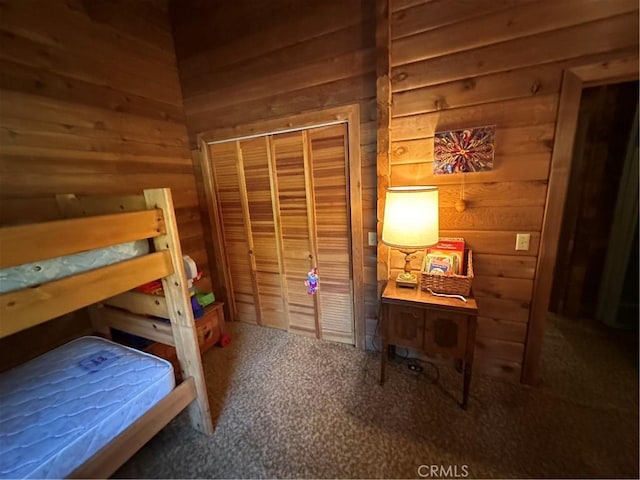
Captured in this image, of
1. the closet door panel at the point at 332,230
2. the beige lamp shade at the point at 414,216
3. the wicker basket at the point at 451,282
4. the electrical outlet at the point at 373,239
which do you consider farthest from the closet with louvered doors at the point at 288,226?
the wicker basket at the point at 451,282

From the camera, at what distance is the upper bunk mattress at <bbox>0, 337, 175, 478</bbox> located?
0.94m

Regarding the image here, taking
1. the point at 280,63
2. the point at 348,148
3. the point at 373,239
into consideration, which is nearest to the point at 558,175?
the point at 373,239

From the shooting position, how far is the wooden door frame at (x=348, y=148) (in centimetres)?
178

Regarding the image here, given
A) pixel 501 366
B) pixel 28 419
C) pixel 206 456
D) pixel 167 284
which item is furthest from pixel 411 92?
pixel 28 419

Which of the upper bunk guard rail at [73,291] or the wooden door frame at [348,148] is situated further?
the wooden door frame at [348,148]

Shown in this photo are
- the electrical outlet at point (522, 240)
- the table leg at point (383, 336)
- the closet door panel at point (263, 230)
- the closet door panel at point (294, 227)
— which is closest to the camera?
the electrical outlet at point (522, 240)

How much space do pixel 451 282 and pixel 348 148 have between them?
1111mm

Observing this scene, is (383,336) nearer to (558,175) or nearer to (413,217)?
(413,217)

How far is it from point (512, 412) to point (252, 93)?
2780 millimetres

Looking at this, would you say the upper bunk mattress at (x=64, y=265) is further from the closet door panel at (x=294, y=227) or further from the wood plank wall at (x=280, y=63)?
the wood plank wall at (x=280, y=63)

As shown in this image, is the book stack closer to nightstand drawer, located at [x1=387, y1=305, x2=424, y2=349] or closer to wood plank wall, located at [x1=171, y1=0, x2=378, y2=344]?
nightstand drawer, located at [x1=387, y1=305, x2=424, y2=349]

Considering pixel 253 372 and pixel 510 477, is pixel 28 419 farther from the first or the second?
pixel 510 477

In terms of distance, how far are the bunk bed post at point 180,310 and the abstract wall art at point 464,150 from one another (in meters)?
1.52

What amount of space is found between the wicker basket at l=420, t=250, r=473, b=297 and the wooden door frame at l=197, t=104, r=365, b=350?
55 centimetres
